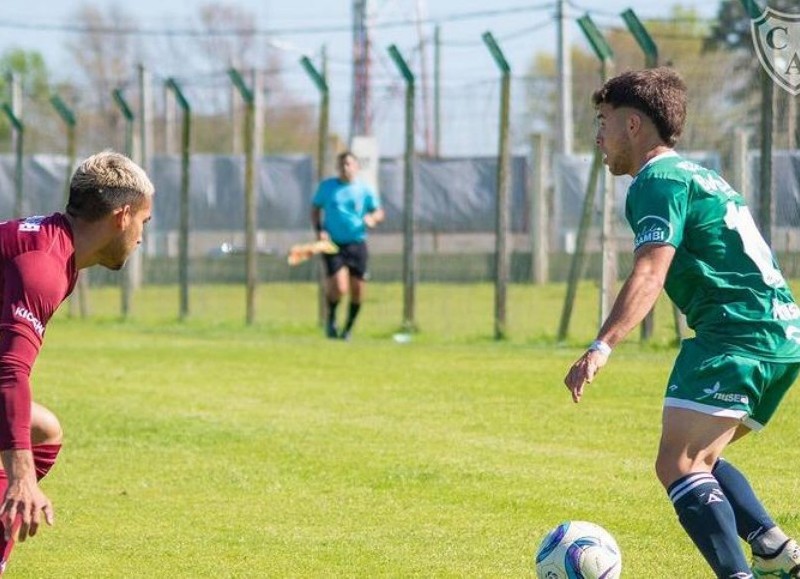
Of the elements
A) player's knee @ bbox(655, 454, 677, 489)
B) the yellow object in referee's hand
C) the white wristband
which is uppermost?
the white wristband

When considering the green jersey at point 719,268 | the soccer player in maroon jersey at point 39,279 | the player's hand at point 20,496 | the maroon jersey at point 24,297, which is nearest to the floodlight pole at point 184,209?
the soccer player in maroon jersey at point 39,279

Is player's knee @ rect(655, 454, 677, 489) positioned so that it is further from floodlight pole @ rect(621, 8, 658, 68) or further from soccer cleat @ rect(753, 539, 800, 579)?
floodlight pole @ rect(621, 8, 658, 68)

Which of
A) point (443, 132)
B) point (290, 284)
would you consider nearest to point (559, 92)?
point (443, 132)

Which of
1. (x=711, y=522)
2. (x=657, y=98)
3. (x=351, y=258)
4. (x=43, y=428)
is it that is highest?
(x=657, y=98)

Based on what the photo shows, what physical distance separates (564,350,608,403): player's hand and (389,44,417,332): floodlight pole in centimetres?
1371

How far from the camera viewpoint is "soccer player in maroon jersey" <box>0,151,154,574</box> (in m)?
4.86

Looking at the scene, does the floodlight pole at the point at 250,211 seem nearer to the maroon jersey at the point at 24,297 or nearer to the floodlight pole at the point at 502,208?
the floodlight pole at the point at 502,208

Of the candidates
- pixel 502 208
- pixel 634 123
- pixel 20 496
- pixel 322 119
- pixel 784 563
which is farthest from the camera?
pixel 322 119

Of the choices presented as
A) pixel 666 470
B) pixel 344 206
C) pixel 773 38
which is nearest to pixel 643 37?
pixel 773 38

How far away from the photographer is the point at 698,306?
577 cm

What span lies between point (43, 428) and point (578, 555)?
203 cm

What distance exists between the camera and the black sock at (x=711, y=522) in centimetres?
550

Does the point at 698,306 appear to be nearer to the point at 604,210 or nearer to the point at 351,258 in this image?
the point at 604,210

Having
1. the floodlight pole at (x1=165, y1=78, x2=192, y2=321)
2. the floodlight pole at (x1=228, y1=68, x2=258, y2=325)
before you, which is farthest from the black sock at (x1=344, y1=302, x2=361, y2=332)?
the floodlight pole at (x1=165, y1=78, x2=192, y2=321)
